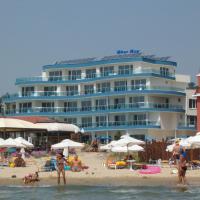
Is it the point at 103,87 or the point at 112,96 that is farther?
the point at 103,87

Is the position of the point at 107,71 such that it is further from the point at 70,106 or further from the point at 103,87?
the point at 70,106

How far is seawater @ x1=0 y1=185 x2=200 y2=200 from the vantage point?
82.0 ft

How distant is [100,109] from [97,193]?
50.4m

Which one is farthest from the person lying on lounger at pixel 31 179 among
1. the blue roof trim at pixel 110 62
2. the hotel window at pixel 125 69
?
the hotel window at pixel 125 69

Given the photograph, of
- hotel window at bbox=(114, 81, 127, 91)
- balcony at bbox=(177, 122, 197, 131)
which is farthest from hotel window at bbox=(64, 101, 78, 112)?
balcony at bbox=(177, 122, 197, 131)

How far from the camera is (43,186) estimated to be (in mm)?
29953

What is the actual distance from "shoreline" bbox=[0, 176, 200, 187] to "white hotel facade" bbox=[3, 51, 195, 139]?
4038cm

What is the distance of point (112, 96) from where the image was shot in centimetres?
7669

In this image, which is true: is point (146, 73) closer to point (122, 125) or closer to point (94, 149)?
point (122, 125)

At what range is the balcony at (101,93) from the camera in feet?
244

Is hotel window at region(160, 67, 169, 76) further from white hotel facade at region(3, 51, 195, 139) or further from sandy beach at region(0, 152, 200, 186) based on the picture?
sandy beach at region(0, 152, 200, 186)

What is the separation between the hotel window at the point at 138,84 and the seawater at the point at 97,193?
4598 cm

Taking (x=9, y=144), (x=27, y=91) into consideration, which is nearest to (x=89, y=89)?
(x=27, y=91)

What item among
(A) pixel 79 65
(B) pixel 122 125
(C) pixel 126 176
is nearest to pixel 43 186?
(C) pixel 126 176
